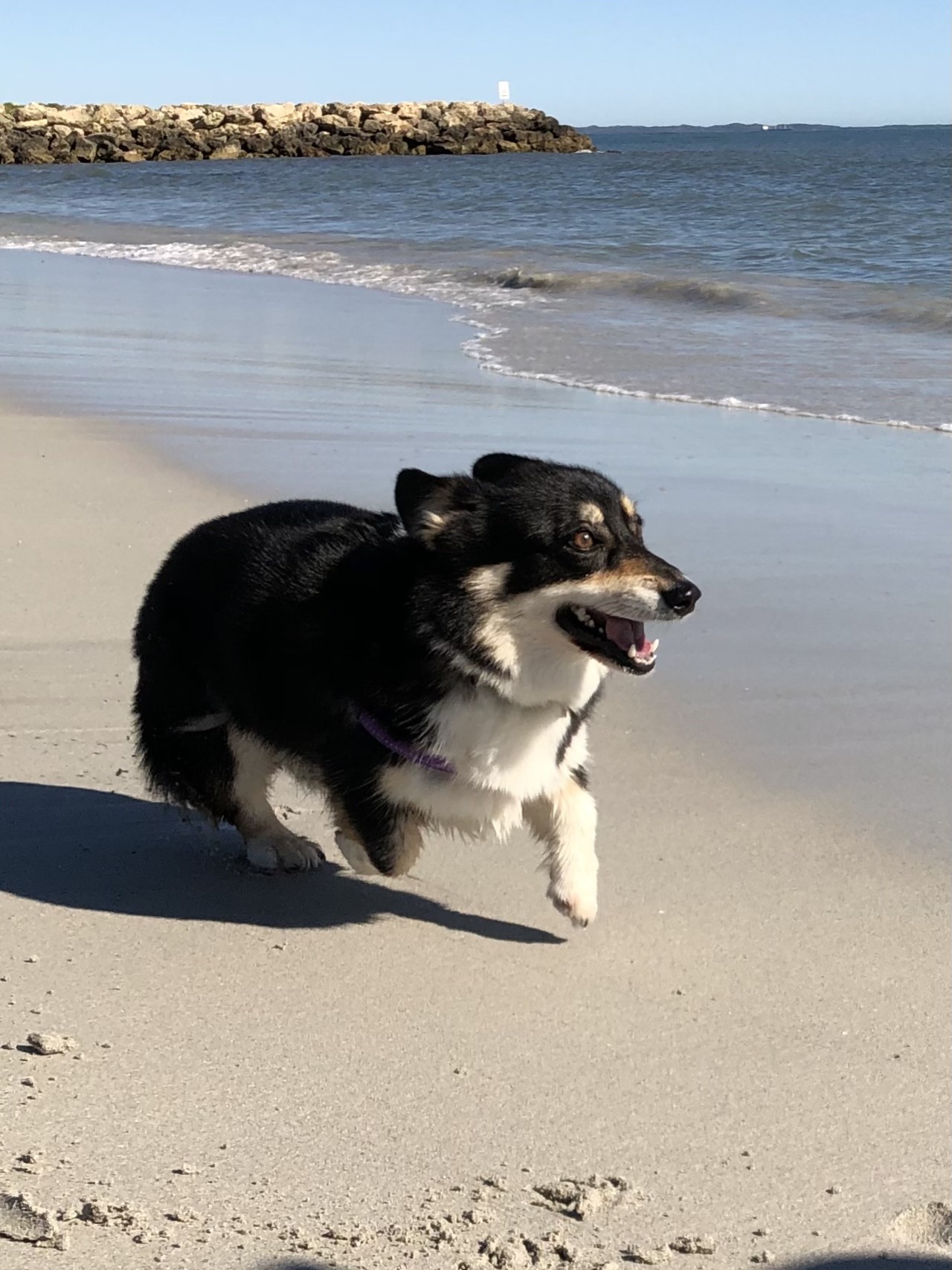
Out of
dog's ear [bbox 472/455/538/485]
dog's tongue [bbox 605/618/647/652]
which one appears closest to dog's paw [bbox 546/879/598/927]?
dog's tongue [bbox 605/618/647/652]

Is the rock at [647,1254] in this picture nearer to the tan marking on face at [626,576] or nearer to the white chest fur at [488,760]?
the white chest fur at [488,760]

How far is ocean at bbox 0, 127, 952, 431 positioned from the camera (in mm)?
10031

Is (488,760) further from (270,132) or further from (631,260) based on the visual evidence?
(270,132)

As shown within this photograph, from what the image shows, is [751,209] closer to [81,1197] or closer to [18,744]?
[18,744]

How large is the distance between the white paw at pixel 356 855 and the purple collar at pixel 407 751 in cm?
29

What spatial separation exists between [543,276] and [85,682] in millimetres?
11456

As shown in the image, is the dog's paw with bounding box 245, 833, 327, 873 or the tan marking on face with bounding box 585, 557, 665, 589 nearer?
the tan marking on face with bounding box 585, 557, 665, 589

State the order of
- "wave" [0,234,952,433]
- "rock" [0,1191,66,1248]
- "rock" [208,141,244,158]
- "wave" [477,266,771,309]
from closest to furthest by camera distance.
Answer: "rock" [0,1191,66,1248] → "wave" [0,234,952,433] → "wave" [477,266,771,309] → "rock" [208,141,244,158]

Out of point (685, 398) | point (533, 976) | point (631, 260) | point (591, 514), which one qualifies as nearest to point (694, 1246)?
point (533, 976)

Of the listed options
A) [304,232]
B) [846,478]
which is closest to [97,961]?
[846,478]

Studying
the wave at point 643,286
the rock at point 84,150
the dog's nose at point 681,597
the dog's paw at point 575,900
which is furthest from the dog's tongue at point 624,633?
the rock at point 84,150

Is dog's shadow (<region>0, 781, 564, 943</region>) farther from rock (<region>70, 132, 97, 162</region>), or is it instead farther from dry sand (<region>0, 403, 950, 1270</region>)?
rock (<region>70, 132, 97, 162</region>)

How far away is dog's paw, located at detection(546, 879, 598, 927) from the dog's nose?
2.06 ft

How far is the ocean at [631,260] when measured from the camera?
32.9ft
